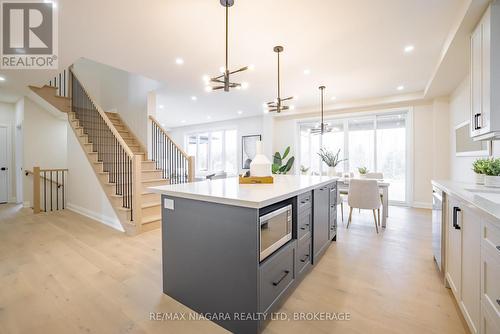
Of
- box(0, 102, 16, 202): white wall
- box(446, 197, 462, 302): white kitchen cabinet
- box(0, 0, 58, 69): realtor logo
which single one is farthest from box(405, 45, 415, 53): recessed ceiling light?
box(0, 102, 16, 202): white wall

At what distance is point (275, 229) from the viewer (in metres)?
1.63

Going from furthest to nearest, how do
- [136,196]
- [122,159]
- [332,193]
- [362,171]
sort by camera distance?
[362,171] < [122,159] < [136,196] < [332,193]

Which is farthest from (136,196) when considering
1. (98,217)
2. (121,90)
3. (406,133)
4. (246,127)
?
(406,133)

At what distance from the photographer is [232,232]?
4.80 ft

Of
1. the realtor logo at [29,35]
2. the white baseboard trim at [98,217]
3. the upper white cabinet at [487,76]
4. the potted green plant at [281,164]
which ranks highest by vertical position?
the realtor logo at [29,35]

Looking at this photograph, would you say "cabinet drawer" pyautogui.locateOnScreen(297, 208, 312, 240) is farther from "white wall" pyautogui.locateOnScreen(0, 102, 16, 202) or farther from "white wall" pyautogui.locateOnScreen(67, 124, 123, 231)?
"white wall" pyautogui.locateOnScreen(0, 102, 16, 202)

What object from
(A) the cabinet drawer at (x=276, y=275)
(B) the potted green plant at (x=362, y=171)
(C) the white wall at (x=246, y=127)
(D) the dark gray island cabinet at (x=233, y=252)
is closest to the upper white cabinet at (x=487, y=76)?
(D) the dark gray island cabinet at (x=233, y=252)

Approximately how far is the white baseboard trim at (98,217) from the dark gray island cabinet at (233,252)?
2.33 meters

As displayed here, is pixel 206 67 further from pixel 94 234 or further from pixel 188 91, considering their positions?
pixel 94 234

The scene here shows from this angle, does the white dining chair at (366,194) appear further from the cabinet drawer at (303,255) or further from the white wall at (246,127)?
Result: the white wall at (246,127)

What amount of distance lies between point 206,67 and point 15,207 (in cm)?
568

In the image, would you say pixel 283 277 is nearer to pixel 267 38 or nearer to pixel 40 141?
pixel 267 38

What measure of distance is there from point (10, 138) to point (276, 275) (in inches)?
312

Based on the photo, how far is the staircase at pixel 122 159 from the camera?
3445 millimetres
